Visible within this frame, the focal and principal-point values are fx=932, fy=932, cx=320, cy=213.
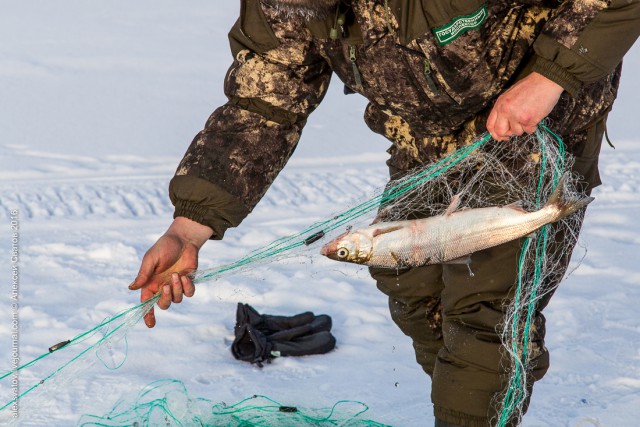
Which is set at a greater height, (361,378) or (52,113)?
(52,113)

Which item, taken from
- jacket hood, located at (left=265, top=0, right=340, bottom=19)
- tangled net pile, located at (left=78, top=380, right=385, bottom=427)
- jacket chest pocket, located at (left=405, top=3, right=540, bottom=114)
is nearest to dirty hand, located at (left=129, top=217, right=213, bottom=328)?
tangled net pile, located at (left=78, top=380, right=385, bottom=427)

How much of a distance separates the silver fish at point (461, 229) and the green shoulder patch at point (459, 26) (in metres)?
0.46

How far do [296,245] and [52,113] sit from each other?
5292mm

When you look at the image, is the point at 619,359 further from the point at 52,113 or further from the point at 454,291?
the point at 52,113

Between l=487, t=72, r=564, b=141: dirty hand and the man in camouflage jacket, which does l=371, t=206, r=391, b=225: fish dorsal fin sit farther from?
l=487, t=72, r=564, b=141: dirty hand

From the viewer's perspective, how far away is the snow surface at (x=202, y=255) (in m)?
3.71

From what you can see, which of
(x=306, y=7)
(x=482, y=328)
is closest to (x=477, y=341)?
(x=482, y=328)

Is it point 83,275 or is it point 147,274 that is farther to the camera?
point 83,275

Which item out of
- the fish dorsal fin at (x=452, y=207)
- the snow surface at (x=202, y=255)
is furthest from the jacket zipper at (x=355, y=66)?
the snow surface at (x=202, y=255)

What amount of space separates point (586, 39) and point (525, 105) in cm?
24

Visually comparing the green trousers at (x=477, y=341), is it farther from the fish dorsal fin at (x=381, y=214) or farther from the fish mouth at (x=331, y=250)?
the fish mouth at (x=331, y=250)

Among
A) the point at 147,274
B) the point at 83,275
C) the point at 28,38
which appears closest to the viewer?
the point at 147,274

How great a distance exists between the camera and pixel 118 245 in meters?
4.99

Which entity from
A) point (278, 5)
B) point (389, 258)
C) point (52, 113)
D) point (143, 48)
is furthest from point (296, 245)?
point (143, 48)
